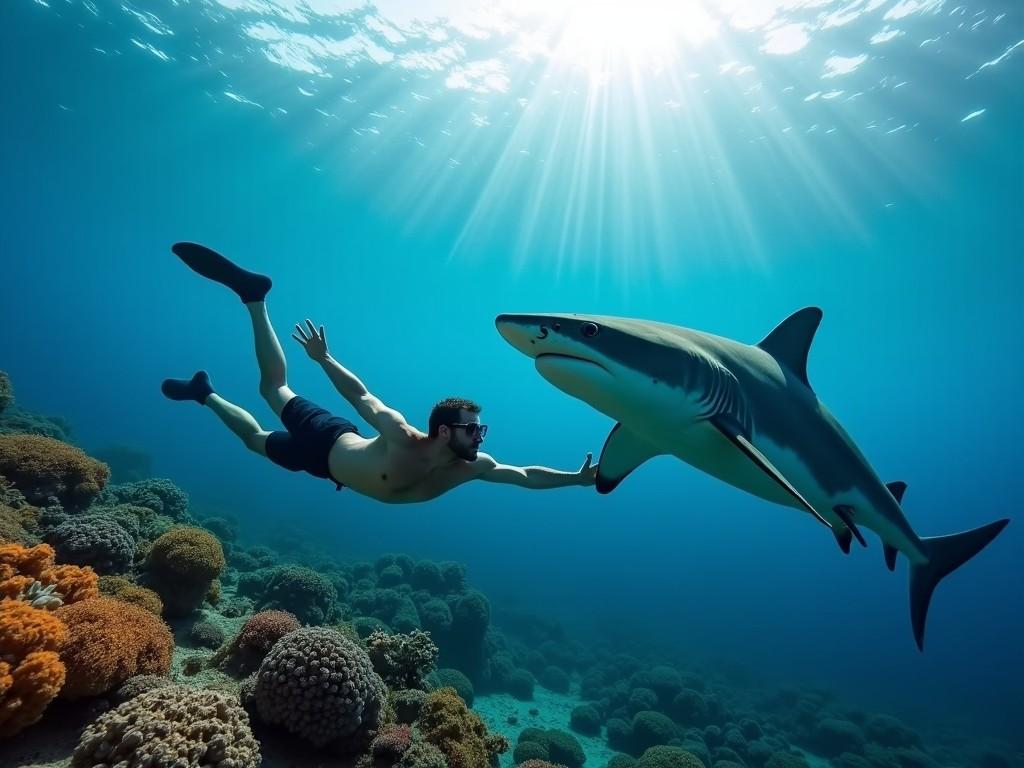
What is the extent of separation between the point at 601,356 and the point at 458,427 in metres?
2.40

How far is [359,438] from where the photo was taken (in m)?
6.44

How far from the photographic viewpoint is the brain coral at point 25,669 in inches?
130

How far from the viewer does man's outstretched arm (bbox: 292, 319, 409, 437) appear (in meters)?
5.48

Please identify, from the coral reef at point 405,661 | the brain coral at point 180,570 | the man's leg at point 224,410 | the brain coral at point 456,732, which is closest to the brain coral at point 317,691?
the brain coral at point 456,732

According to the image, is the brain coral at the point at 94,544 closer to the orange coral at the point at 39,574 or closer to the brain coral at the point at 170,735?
the orange coral at the point at 39,574

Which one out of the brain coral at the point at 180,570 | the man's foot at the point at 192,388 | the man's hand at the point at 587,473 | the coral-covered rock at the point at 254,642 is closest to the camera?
the coral-covered rock at the point at 254,642

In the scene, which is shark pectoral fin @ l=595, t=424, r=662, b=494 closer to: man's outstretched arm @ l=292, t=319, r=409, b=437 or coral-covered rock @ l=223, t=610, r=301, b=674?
man's outstretched arm @ l=292, t=319, r=409, b=437

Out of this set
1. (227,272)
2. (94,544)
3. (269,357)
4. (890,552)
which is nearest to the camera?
(890,552)

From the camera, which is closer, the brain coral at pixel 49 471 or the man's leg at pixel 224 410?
the man's leg at pixel 224 410

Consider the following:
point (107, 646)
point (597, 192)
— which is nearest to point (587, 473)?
point (107, 646)

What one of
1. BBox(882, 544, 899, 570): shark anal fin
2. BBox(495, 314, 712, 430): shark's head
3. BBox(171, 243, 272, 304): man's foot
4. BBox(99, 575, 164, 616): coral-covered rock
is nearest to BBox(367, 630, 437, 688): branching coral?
BBox(99, 575, 164, 616): coral-covered rock

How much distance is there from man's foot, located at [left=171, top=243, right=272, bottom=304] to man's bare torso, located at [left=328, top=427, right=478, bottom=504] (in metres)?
3.19

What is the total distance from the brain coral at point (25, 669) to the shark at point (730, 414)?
14.1ft

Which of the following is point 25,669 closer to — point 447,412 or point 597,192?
point 447,412
